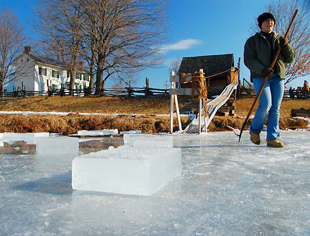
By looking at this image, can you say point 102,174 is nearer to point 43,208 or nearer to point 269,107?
point 43,208

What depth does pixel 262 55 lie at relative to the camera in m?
3.50

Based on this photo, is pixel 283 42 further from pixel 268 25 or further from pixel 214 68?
pixel 214 68

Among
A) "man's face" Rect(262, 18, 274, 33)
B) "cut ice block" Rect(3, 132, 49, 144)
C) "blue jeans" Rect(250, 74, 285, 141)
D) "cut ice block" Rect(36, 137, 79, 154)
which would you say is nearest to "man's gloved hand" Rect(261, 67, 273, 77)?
"blue jeans" Rect(250, 74, 285, 141)

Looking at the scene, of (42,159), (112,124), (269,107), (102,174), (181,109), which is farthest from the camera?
(181,109)

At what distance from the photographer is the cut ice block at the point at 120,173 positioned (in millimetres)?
1498

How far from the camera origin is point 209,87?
79.9 feet

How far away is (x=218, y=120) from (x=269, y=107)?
14.3 ft

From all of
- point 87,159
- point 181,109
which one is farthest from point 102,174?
point 181,109

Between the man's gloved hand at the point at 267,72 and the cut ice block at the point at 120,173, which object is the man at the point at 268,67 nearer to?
the man's gloved hand at the point at 267,72

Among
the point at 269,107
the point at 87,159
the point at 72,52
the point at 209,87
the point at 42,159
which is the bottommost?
the point at 42,159

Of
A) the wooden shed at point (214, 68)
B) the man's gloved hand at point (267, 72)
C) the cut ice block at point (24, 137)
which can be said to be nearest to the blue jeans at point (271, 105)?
the man's gloved hand at point (267, 72)

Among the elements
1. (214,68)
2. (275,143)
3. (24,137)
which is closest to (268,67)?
(275,143)

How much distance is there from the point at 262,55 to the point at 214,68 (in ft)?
71.8

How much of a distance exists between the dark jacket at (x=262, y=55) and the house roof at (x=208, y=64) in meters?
21.1
